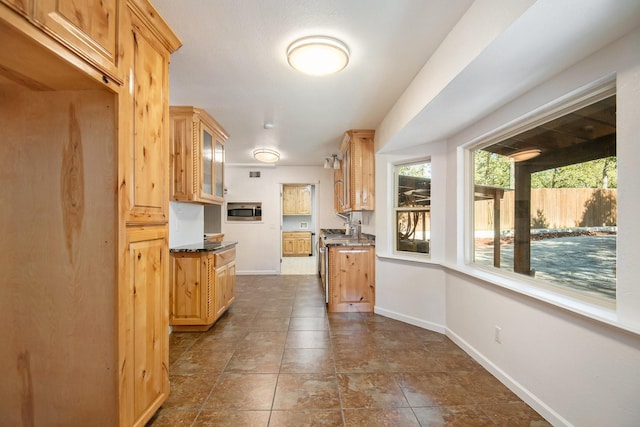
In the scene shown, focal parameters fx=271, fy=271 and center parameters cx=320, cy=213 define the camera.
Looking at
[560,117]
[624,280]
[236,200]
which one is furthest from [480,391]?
[236,200]

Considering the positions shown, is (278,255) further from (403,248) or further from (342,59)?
(342,59)

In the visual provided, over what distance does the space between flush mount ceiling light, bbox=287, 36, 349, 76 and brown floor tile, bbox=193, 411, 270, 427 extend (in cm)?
228

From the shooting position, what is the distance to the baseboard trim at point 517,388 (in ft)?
5.22

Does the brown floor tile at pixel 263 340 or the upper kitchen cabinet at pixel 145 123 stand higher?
the upper kitchen cabinet at pixel 145 123

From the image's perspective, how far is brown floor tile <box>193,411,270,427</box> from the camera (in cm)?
161

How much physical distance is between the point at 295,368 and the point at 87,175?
6.32 feet

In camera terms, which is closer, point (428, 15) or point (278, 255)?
point (428, 15)

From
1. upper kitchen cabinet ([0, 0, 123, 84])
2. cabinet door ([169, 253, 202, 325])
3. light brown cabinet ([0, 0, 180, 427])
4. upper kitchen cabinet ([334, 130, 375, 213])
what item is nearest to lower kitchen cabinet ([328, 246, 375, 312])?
upper kitchen cabinet ([334, 130, 375, 213])

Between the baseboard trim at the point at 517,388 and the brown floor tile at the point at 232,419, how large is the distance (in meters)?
1.68

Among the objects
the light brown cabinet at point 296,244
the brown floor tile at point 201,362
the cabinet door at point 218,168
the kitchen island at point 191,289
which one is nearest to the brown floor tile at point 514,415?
the brown floor tile at point 201,362

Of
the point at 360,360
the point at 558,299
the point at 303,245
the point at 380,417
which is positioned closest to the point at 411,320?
the point at 360,360

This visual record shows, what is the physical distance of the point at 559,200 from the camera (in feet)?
5.86

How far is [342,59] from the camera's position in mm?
1835

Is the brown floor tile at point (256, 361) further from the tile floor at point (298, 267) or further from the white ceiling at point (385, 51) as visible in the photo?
the tile floor at point (298, 267)
